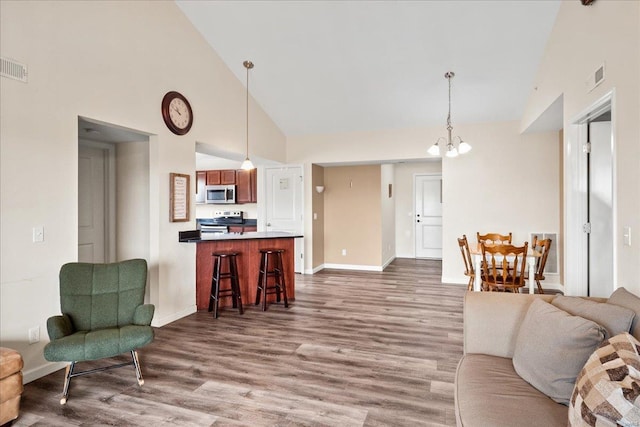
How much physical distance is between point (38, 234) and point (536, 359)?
11.3 feet

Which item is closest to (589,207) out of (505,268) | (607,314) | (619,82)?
(505,268)

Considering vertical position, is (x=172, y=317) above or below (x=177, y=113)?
below

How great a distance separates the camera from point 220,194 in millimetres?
8016

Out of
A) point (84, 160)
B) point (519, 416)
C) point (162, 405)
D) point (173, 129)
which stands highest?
point (173, 129)

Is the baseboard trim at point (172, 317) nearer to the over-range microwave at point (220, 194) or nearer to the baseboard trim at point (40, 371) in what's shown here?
the baseboard trim at point (40, 371)

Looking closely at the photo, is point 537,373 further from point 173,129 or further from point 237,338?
point 173,129

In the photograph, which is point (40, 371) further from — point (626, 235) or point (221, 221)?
point (221, 221)

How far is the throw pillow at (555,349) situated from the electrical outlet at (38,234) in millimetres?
3382

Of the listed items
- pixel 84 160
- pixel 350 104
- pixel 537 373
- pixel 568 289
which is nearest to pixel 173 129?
pixel 84 160

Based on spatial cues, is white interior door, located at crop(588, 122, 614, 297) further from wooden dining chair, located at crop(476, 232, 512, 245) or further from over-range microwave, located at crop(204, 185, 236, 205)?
over-range microwave, located at crop(204, 185, 236, 205)

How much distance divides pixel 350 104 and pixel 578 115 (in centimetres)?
320

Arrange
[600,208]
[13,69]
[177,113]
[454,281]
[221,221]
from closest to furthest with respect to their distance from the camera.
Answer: [13,69]
[600,208]
[177,113]
[454,281]
[221,221]

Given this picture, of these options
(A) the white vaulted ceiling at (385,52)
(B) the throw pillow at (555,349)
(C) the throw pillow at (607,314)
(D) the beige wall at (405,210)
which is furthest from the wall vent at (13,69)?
(D) the beige wall at (405,210)

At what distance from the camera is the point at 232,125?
16.6 ft
